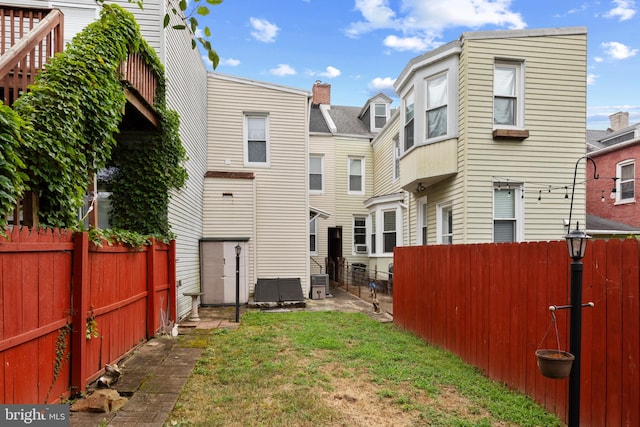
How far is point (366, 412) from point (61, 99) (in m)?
4.51

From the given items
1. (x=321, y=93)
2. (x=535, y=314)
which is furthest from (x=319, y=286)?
(x=321, y=93)

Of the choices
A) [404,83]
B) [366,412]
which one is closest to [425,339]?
[366,412]

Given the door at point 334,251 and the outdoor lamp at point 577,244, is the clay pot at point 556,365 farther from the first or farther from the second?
the door at point 334,251

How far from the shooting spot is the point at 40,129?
3.62 metres

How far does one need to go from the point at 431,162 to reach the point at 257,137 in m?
5.82

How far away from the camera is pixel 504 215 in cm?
859

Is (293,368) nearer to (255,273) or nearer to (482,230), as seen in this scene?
(482,230)

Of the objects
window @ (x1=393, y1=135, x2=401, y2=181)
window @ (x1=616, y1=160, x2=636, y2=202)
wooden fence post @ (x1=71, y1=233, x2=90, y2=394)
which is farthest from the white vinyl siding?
wooden fence post @ (x1=71, y1=233, x2=90, y2=394)

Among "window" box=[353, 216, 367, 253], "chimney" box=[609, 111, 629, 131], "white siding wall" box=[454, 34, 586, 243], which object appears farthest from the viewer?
"chimney" box=[609, 111, 629, 131]

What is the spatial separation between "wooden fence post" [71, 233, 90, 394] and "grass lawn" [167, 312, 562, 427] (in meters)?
1.07

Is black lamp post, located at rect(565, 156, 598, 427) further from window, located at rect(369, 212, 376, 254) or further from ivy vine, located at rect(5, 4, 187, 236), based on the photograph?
window, located at rect(369, 212, 376, 254)

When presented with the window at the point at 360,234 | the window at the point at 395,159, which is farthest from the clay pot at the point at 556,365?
the window at the point at 360,234

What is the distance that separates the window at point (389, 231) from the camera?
44.2 ft

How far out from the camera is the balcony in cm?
861
